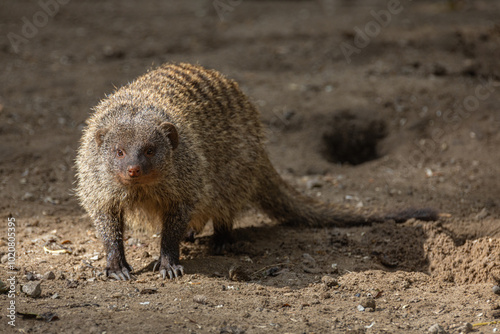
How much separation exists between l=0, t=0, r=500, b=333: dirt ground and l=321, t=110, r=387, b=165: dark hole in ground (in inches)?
0.6

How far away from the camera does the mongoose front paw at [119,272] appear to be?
3.41 metres

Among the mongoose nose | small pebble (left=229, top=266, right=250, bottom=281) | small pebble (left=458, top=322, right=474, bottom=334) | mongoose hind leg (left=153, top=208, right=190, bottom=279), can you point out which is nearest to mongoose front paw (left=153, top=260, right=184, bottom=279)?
mongoose hind leg (left=153, top=208, right=190, bottom=279)

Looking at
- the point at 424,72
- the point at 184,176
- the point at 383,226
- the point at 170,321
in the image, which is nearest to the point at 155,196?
the point at 184,176

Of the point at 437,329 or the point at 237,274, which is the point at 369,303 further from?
the point at 237,274

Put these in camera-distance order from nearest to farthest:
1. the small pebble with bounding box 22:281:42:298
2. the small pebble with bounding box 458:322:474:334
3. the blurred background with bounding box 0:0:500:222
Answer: the small pebble with bounding box 458:322:474:334 → the small pebble with bounding box 22:281:42:298 → the blurred background with bounding box 0:0:500:222

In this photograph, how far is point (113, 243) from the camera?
3.49 m

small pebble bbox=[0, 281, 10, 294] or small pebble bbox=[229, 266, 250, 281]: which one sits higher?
small pebble bbox=[0, 281, 10, 294]

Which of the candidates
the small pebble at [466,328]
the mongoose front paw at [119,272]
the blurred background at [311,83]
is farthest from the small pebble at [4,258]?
the small pebble at [466,328]

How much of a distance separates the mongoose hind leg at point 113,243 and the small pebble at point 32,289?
1.57ft

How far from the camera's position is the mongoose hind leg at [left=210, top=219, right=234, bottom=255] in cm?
408

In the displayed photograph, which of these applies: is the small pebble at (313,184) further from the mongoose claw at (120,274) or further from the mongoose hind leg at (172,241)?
the mongoose claw at (120,274)

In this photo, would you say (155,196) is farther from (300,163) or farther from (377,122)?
(377,122)

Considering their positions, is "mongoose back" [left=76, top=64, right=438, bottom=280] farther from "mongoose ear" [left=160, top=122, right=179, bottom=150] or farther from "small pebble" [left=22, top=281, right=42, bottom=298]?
"small pebble" [left=22, top=281, right=42, bottom=298]

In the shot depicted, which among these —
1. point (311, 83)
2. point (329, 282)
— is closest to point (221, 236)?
point (329, 282)
